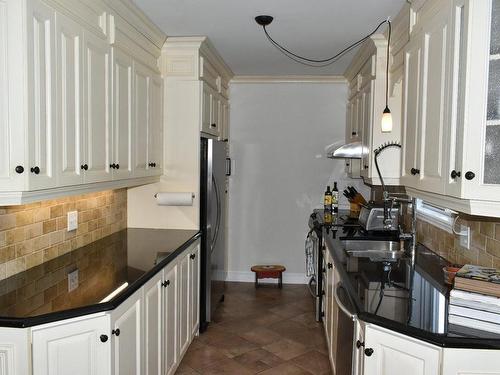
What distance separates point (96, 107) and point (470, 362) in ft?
6.69

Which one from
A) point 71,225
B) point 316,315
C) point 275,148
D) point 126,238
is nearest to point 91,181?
point 71,225

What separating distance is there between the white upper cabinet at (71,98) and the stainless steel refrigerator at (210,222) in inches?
22.0

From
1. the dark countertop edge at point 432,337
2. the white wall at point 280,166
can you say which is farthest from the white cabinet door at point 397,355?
the white wall at point 280,166

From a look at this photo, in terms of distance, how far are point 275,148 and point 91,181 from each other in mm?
3057

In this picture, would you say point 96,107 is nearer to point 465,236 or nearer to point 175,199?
point 175,199

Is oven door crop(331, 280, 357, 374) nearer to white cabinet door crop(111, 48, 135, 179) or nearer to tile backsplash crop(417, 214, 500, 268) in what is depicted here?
tile backsplash crop(417, 214, 500, 268)

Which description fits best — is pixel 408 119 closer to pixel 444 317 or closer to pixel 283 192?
pixel 444 317

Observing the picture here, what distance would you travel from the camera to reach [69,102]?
2.00 metres

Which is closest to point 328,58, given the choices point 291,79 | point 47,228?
point 291,79

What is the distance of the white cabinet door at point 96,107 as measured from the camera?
2.19m

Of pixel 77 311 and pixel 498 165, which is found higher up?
pixel 498 165

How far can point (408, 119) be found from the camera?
7.73ft

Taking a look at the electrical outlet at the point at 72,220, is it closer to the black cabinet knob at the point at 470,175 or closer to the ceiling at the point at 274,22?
the ceiling at the point at 274,22

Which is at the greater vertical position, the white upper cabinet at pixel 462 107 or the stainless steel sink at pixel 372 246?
the white upper cabinet at pixel 462 107
